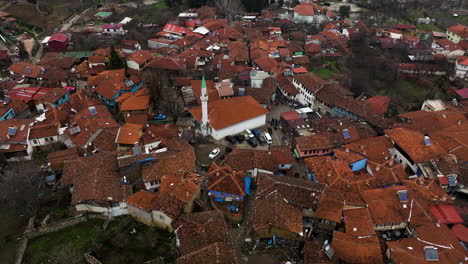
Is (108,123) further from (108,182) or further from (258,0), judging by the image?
Result: (258,0)

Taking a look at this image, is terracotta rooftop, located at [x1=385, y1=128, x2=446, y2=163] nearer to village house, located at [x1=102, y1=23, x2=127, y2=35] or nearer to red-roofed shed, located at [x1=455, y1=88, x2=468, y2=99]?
red-roofed shed, located at [x1=455, y1=88, x2=468, y2=99]

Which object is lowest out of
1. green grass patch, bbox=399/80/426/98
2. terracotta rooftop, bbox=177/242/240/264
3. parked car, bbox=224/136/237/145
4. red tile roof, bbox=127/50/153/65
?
green grass patch, bbox=399/80/426/98

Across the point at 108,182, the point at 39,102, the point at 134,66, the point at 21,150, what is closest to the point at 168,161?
the point at 108,182

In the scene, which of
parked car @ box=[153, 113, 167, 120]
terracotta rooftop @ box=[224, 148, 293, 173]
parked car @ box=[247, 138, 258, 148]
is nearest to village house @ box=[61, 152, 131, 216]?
terracotta rooftop @ box=[224, 148, 293, 173]

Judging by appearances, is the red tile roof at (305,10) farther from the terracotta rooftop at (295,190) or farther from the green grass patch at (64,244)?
the green grass patch at (64,244)

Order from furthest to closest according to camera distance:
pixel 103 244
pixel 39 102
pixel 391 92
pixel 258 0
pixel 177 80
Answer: pixel 258 0
pixel 391 92
pixel 177 80
pixel 39 102
pixel 103 244

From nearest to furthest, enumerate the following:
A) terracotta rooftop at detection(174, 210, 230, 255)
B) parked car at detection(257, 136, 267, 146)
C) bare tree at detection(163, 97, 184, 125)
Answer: terracotta rooftop at detection(174, 210, 230, 255), parked car at detection(257, 136, 267, 146), bare tree at detection(163, 97, 184, 125)
